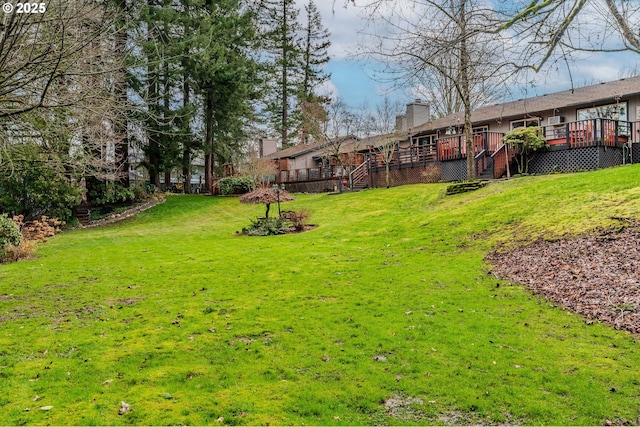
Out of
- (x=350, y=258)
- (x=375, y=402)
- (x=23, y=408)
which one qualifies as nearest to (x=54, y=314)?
(x=23, y=408)

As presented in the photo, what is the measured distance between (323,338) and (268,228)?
9975mm

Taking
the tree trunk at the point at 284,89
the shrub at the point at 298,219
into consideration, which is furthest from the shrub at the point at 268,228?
the tree trunk at the point at 284,89

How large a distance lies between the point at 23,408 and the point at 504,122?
2546 cm

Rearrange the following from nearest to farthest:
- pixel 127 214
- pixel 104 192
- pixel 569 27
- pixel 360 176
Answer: pixel 569 27 < pixel 104 192 < pixel 127 214 < pixel 360 176

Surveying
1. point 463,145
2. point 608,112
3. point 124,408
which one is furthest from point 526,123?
point 124,408

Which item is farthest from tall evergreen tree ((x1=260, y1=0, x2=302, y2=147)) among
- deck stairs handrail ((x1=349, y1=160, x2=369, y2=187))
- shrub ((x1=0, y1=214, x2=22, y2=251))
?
shrub ((x1=0, y1=214, x2=22, y2=251))

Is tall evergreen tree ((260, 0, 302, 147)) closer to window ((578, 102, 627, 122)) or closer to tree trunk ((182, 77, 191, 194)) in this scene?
tree trunk ((182, 77, 191, 194))

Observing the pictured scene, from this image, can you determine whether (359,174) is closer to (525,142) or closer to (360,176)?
(360,176)

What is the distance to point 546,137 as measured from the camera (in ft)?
61.5

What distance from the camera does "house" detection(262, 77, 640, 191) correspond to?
53.7 feet

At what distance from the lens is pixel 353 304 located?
6.30 meters

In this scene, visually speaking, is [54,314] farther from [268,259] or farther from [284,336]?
[268,259]

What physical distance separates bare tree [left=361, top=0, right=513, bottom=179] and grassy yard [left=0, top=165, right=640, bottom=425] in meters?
3.19

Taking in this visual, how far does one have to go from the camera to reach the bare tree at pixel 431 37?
4801 mm
